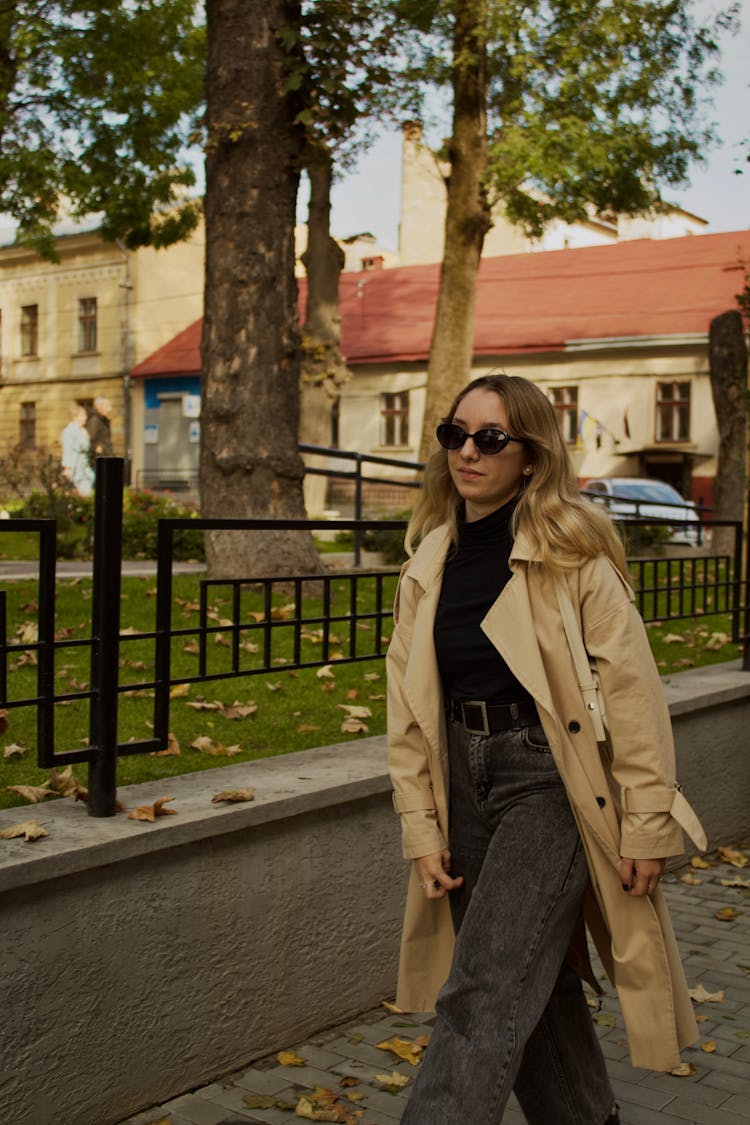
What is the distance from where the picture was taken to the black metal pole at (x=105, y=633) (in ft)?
12.8

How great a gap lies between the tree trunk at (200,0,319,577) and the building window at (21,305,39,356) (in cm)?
4196

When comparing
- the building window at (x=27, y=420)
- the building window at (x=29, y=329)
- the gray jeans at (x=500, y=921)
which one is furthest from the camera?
the building window at (x=29, y=329)

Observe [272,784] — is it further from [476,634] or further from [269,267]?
[269,267]

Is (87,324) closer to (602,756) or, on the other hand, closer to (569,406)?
(569,406)

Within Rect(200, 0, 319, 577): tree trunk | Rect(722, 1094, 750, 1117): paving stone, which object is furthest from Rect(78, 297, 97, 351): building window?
Rect(722, 1094, 750, 1117): paving stone

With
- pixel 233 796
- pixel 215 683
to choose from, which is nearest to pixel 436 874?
pixel 233 796

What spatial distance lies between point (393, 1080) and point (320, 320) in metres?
17.3

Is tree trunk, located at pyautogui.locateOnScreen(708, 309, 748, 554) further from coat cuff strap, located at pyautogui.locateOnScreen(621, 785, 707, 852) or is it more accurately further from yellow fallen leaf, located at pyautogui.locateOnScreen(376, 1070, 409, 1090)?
coat cuff strap, located at pyautogui.locateOnScreen(621, 785, 707, 852)

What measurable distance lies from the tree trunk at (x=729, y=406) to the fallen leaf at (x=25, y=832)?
17.8 meters

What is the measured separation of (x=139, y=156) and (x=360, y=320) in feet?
72.1

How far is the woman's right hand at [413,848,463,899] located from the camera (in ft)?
10.4

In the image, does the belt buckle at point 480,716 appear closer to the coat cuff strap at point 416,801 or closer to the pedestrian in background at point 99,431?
the coat cuff strap at point 416,801

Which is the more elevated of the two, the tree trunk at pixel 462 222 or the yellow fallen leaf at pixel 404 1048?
the tree trunk at pixel 462 222

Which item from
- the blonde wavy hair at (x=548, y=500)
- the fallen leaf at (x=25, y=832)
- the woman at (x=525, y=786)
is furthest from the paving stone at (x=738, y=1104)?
the fallen leaf at (x=25, y=832)
